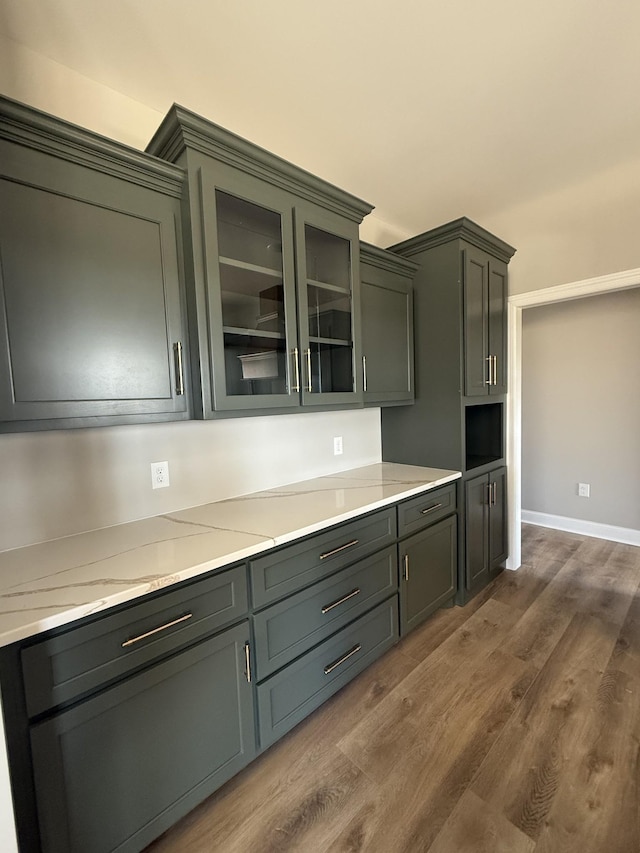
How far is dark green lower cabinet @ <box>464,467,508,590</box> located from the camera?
2.47 m

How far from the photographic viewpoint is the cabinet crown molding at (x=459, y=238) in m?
2.25

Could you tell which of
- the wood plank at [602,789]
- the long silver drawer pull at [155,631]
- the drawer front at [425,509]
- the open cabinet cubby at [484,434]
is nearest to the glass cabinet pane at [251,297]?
the long silver drawer pull at [155,631]

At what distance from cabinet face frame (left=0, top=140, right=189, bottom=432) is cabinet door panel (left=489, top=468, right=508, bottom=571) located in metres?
2.24

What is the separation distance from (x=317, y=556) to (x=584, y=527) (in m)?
3.26

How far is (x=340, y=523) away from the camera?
1624 millimetres

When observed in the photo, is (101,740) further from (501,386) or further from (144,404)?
(501,386)

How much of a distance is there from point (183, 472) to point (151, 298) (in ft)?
2.52

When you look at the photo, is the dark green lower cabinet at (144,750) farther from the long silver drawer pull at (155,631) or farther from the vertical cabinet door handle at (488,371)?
the vertical cabinet door handle at (488,371)

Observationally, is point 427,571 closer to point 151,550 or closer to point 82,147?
point 151,550

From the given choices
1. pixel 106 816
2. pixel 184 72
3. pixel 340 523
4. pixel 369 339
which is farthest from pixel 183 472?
pixel 184 72

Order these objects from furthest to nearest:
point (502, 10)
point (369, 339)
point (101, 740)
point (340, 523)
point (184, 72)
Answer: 1. point (369, 339)
2. point (340, 523)
3. point (184, 72)
4. point (502, 10)
5. point (101, 740)

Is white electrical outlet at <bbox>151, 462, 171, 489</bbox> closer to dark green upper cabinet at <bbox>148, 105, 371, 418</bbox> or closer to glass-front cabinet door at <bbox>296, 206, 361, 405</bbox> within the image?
dark green upper cabinet at <bbox>148, 105, 371, 418</bbox>

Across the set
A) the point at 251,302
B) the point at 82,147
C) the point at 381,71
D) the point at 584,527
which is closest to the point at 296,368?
the point at 251,302

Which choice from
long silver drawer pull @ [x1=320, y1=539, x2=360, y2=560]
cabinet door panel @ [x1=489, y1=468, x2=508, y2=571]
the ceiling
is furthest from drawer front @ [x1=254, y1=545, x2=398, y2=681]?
the ceiling
